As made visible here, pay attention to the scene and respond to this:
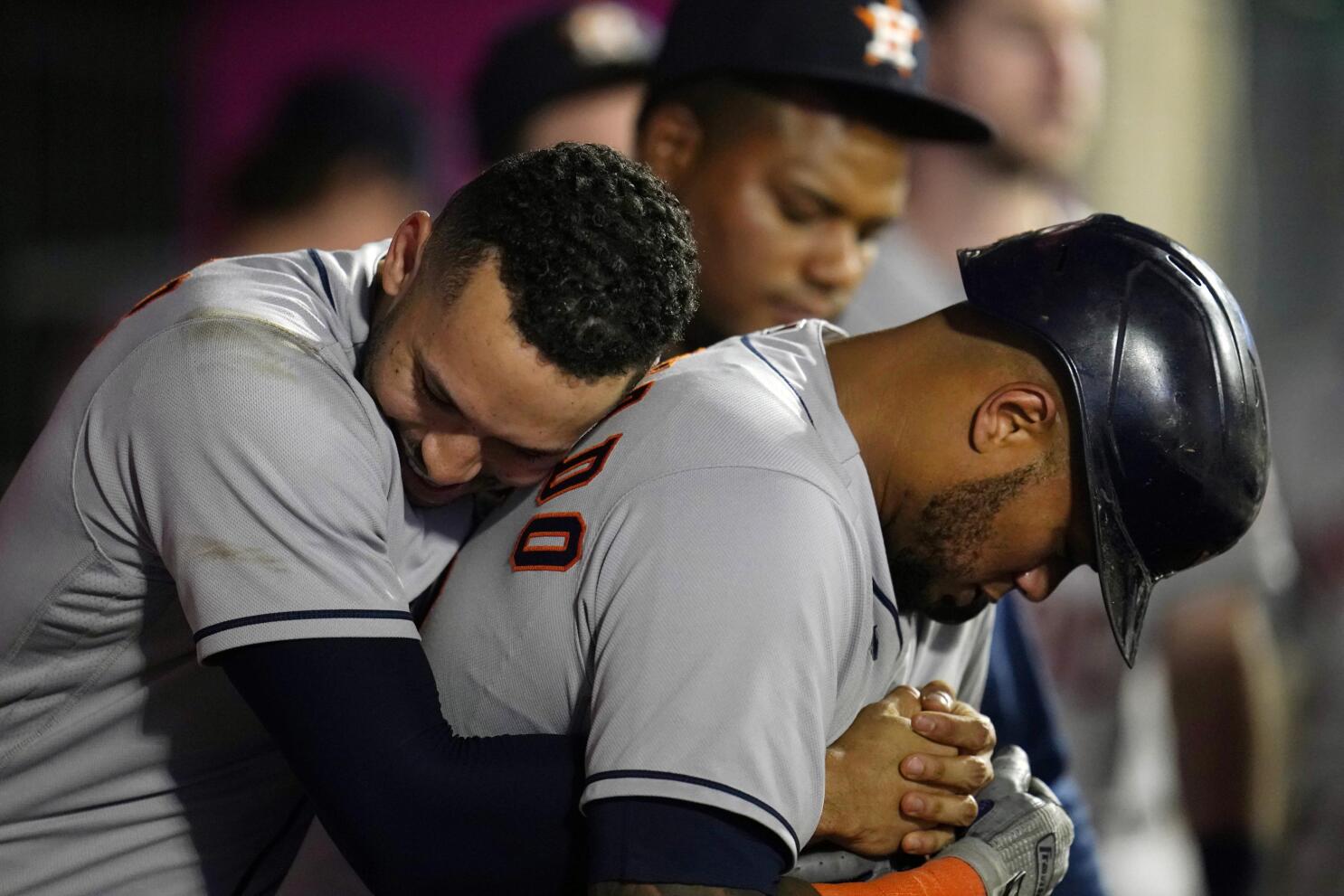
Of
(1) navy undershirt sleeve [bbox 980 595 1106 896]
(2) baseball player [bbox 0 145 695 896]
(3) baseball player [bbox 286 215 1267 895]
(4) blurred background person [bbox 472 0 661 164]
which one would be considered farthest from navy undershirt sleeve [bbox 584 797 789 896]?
(4) blurred background person [bbox 472 0 661 164]

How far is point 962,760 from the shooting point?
57.2 inches

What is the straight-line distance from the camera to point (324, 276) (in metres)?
1.61

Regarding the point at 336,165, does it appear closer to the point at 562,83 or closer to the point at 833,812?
the point at 562,83

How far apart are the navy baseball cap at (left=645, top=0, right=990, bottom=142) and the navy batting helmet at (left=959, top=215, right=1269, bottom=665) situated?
1.06 metres

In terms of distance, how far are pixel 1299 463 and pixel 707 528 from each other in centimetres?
382

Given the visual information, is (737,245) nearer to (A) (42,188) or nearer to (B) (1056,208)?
(B) (1056,208)

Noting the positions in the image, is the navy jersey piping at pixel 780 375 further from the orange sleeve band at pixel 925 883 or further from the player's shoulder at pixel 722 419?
the orange sleeve band at pixel 925 883

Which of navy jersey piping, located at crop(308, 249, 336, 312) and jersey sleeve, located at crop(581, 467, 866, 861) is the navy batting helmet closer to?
jersey sleeve, located at crop(581, 467, 866, 861)

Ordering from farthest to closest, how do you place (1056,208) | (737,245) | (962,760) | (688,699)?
(1056,208), (737,245), (962,760), (688,699)

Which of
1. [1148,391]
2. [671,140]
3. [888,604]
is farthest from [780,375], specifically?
[671,140]

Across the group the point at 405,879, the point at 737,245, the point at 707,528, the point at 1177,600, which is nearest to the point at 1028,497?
the point at 707,528

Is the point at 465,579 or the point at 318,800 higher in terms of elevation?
the point at 465,579

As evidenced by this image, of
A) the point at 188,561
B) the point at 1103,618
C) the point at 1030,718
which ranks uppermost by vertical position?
the point at 188,561

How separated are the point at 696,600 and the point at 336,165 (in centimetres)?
328
